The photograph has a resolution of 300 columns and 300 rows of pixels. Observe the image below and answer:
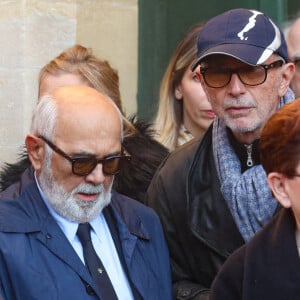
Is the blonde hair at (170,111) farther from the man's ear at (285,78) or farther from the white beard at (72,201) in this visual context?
the white beard at (72,201)

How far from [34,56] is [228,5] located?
128 cm

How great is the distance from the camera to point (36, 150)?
4.33 meters

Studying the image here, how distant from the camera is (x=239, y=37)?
435cm

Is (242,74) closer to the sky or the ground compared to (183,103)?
closer to the sky

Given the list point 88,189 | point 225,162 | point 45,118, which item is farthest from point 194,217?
point 45,118

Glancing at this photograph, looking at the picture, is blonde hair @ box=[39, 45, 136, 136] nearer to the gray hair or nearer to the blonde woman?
the blonde woman

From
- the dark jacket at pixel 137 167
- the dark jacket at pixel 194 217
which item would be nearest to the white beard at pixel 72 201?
the dark jacket at pixel 194 217

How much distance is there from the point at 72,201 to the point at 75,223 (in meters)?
0.10

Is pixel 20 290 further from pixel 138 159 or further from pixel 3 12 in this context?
pixel 3 12

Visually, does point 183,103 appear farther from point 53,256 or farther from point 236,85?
point 53,256

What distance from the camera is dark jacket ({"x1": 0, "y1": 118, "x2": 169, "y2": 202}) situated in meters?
5.04

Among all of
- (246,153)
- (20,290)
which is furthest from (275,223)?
(20,290)

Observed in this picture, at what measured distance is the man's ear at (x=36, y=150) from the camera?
4.30 metres

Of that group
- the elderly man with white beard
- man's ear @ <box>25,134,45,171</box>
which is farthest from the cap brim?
man's ear @ <box>25,134,45,171</box>
